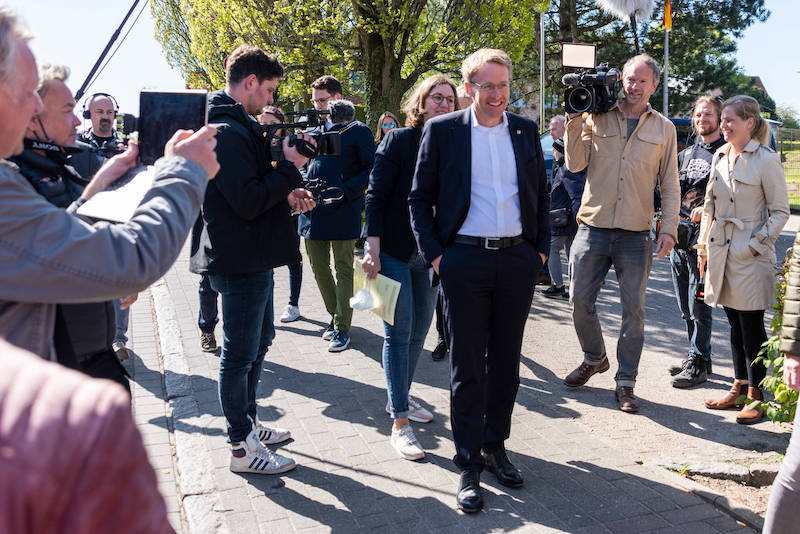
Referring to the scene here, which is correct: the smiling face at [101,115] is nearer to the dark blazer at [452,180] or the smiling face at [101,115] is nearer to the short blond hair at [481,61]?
the dark blazer at [452,180]

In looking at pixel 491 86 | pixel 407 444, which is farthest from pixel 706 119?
pixel 407 444

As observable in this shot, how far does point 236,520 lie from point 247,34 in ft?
41.8

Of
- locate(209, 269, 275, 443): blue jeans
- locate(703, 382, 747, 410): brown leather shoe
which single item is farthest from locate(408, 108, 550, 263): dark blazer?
locate(703, 382, 747, 410): brown leather shoe

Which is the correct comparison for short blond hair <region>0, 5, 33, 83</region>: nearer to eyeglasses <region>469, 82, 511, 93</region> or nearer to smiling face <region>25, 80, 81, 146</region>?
smiling face <region>25, 80, 81, 146</region>

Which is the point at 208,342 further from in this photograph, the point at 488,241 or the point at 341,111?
the point at 488,241

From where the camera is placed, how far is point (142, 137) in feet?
7.65

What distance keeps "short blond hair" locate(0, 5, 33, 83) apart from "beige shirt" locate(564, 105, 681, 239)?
4.02 meters

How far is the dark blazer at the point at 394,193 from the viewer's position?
4230 millimetres

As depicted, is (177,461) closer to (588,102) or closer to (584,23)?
(588,102)

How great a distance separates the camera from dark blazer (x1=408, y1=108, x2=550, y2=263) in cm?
365

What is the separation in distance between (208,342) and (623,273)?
3.50 m

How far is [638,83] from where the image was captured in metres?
4.87

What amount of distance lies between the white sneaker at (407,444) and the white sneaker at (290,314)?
10.2 feet

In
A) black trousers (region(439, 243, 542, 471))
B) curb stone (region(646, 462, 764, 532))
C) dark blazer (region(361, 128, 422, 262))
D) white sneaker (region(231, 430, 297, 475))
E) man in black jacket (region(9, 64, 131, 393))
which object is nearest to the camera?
man in black jacket (region(9, 64, 131, 393))
